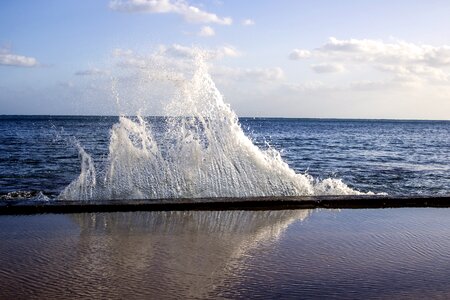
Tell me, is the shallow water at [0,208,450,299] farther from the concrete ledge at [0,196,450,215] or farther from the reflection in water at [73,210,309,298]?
the concrete ledge at [0,196,450,215]

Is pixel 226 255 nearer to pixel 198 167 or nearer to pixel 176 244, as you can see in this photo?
pixel 176 244

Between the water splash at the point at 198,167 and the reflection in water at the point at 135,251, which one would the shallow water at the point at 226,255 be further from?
the water splash at the point at 198,167

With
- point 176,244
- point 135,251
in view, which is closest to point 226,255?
point 176,244

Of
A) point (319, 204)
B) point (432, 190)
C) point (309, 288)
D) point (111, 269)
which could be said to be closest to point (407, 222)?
point (319, 204)

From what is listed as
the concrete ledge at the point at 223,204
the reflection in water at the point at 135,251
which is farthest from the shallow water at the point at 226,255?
the concrete ledge at the point at 223,204

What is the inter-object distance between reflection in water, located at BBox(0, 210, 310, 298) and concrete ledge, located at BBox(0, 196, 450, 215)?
9.9 inches

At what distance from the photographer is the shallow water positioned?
4645 millimetres

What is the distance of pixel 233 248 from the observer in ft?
20.1

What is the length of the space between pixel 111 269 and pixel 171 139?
6.51 metres

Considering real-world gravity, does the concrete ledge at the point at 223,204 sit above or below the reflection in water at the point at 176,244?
above

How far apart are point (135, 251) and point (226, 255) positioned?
3.54ft

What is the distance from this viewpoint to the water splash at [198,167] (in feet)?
34.9

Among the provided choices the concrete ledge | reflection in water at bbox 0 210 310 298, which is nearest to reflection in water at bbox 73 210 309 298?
reflection in water at bbox 0 210 310 298

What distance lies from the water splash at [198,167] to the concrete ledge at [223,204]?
6.09ft
